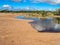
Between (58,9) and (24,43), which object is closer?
(24,43)

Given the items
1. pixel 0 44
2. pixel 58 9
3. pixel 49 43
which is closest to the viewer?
pixel 0 44

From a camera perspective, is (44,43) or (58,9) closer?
(44,43)

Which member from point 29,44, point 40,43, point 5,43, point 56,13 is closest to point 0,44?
point 5,43

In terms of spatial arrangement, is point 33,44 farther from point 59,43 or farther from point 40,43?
point 59,43

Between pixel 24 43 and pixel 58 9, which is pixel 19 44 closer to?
pixel 24 43

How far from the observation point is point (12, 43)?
7582mm

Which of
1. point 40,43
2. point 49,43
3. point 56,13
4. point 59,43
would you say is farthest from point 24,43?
point 56,13

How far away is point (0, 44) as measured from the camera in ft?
24.0

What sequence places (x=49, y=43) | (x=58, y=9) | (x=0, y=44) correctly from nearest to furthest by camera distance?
1. (x=0, y=44)
2. (x=49, y=43)
3. (x=58, y=9)

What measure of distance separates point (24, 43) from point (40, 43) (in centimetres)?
81

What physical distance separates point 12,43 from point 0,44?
0.60 m

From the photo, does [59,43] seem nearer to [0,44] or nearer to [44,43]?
[44,43]

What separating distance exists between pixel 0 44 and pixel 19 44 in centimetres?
91

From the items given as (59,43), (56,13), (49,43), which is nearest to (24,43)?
(49,43)
